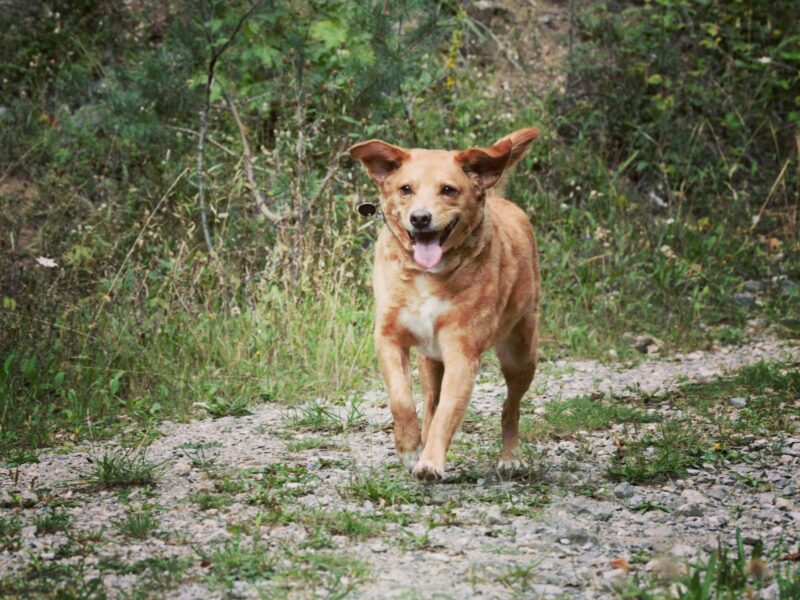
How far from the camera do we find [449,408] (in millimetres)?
4871

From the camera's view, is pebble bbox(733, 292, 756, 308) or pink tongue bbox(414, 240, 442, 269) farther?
pebble bbox(733, 292, 756, 308)

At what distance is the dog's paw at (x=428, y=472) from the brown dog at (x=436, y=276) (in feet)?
0.29

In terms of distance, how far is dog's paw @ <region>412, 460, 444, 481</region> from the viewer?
4.62m

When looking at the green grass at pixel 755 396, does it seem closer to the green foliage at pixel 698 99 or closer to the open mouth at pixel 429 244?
the open mouth at pixel 429 244

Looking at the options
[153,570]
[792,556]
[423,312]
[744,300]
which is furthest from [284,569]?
[744,300]

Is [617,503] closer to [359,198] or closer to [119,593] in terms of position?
[119,593]

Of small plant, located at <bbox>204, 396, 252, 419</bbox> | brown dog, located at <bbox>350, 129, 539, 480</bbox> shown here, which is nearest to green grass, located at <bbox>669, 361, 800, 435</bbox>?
brown dog, located at <bbox>350, 129, 539, 480</bbox>

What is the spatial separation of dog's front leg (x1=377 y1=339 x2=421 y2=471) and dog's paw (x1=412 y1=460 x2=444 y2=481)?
340 millimetres

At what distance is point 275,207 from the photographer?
873cm

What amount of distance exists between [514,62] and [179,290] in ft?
19.5

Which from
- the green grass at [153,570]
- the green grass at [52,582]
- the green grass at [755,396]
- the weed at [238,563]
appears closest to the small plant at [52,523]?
the green grass at [52,582]

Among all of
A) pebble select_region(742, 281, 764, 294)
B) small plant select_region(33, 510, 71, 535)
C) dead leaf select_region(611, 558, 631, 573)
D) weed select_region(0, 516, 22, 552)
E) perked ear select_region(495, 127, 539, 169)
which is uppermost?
perked ear select_region(495, 127, 539, 169)

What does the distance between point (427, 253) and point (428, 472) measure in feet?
3.13

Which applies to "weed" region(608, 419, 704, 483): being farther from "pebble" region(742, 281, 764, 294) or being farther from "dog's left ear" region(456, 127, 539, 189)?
"pebble" region(742, 281, 764, 294)
